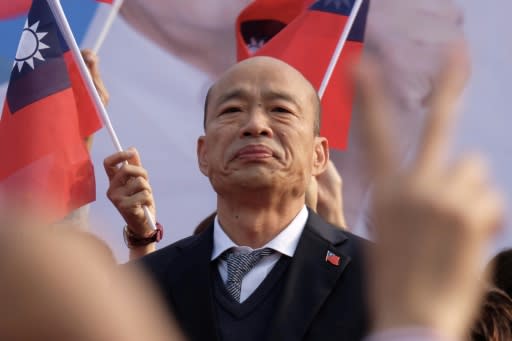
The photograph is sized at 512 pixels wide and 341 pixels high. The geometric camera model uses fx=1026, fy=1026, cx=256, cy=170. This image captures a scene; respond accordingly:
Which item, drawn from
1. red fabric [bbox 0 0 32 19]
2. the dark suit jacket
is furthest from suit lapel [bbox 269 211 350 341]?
red fabric [bbox 0 0 32 19]

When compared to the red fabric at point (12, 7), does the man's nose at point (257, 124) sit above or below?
above

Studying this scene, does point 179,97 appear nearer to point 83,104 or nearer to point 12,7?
point 12,7

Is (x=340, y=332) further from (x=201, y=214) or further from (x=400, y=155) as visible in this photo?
(x=201, y=214)

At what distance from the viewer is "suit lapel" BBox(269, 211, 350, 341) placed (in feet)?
7.73

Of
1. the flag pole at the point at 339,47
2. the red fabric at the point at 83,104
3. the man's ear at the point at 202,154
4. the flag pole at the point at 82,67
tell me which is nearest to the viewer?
the man's ear at the point at 202,154

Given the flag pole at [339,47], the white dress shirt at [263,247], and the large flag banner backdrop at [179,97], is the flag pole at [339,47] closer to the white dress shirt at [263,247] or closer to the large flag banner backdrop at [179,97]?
the large flag banner backdrop at [179,97]

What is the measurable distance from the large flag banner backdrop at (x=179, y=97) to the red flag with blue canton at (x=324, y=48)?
885 mm

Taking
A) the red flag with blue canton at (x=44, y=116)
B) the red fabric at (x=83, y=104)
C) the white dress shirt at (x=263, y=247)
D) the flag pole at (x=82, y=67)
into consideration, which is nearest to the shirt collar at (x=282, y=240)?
the white dress shirt at (x=263, y=247)

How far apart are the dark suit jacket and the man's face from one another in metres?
0.15

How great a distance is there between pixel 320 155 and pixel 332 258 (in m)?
0.51

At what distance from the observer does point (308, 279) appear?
2.47 m

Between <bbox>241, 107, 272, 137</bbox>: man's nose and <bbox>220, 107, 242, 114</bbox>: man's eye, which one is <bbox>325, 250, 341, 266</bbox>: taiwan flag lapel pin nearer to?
<bbox>241, 107, 272, 137</bbox>: man's nose

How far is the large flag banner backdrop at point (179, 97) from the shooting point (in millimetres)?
5641

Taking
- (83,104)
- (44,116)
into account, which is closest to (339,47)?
(83,104)
